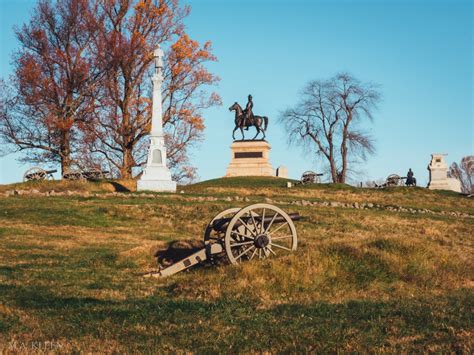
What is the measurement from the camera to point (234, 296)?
A: 7.89 m

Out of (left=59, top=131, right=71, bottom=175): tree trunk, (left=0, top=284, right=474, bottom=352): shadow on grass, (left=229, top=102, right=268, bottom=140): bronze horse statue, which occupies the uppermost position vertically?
(left=229, top=102, right=268, bottom=140): bronze horse statue

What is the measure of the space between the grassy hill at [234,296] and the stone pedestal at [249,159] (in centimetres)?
2334

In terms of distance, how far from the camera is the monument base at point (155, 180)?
28.8 metres

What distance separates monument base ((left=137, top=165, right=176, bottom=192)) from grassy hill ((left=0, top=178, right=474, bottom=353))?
11.0 meters

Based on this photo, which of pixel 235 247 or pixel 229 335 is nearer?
pixel 229 335

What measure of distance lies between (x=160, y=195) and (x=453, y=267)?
17143 mm

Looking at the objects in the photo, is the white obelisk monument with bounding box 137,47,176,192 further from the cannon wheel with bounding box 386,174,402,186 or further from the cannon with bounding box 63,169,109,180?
the cannon wheel with bounding box 386,174,402,186

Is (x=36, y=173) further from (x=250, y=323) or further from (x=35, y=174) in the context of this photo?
(x=250, y=323)

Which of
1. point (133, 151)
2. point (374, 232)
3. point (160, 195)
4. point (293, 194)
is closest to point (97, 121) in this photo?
point (133, 151)

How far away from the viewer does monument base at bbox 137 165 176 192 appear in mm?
28828

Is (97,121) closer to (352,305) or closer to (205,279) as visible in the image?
(205,279)

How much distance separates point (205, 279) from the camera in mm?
8875

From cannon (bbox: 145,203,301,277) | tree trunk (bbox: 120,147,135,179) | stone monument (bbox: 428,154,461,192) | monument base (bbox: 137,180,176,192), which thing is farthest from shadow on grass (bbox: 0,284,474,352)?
stone monument (bbox: 428,154,461,192)

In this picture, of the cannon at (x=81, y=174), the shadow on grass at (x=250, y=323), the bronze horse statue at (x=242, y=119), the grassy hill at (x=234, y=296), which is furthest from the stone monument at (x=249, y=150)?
the shadow on grass at (x=250, y=323)
